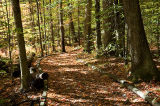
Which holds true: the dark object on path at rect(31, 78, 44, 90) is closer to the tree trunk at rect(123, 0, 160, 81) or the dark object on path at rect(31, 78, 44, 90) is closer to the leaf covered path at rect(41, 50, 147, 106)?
the leaf covered path at rect(41, 50, 147, 106)

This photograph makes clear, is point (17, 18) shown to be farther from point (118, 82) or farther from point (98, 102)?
point (118, 82)

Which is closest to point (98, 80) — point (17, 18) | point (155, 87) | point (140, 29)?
point (155, 87)

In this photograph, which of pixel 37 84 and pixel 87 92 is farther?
pixel 37 84

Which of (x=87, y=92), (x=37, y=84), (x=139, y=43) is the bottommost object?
(x=87, y=92)

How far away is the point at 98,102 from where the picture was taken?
5227 millimetres

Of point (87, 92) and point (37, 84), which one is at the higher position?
point (37, 84)

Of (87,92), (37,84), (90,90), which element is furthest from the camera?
(37,84)

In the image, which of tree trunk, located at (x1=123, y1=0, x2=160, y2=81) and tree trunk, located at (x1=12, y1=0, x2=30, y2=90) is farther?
tree trunk, located at (x1=123, y1=0, x2=160, y2=81)

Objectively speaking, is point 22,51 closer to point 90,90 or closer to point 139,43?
point 90,90

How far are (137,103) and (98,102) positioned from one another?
54.5 inches

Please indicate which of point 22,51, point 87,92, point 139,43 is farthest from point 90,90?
point 22,51

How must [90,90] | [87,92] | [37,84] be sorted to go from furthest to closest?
[37,84] → [90,90] → [87,92]

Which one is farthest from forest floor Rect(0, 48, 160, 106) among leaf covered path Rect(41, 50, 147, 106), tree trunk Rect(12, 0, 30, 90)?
tree trunk Rect(12, 0, 30, 90)

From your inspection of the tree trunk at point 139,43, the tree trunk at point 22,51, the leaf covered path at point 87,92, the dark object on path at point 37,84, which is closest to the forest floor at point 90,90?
the leaf covered path at point 87,92
